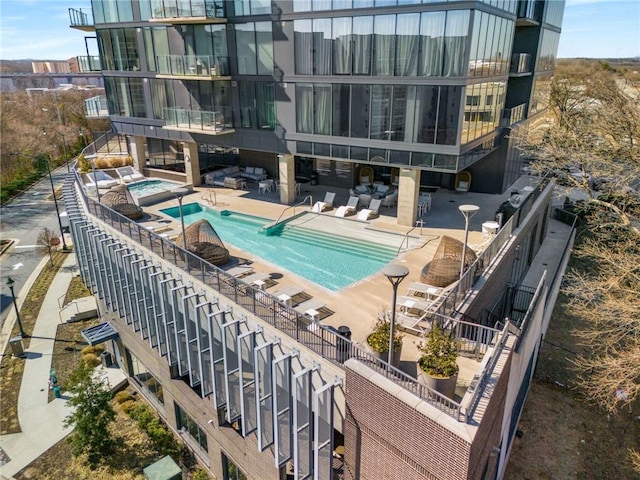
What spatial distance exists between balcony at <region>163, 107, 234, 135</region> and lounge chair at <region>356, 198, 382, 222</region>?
8940 mm

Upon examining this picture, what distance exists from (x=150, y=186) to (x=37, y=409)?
14.4 meters

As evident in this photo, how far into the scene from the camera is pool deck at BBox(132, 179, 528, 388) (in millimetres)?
12797

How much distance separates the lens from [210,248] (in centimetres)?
1630

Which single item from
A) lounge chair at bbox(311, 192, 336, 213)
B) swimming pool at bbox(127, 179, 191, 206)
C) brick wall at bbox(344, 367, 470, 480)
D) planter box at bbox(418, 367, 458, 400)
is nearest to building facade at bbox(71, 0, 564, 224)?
swimming pool at bbox(127, 179, 191, 206)

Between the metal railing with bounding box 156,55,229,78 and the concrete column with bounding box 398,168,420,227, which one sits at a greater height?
the metal railing with bounding box 156,55,229,78

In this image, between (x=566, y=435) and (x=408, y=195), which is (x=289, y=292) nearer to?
(x=408, y=195)

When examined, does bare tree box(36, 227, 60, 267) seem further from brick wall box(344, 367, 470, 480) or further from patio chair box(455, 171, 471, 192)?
brick wall box(344, 367, 470, 480)

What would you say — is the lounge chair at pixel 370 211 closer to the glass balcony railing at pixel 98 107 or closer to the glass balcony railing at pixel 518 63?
the glass balcony railing at pixel 518 63

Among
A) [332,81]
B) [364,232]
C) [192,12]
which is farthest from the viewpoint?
[192,12]

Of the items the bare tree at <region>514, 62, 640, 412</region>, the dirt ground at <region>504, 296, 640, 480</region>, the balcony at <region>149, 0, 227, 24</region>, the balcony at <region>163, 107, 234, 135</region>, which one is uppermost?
the balcony at <region>149, 0, 227, 24</region>

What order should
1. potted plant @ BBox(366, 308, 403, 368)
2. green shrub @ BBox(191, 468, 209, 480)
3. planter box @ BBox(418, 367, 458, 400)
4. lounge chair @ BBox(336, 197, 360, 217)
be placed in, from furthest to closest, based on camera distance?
lounge chair @ BBox(336, 197, 360, 217) < green shrub @ BBox(191, 468, 209, 480) < potted plant @ BBox(366, 308, 403, 368) < planter box @ BBox(418, 367, 458, 400)

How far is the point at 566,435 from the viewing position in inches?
628

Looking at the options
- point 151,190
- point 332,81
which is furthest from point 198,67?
point 151,190

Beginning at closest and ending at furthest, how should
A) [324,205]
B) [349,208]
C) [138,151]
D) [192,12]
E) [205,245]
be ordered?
1. [205,245]
2. [349,208]
3. [324,205]
4. [192,12]
5. [138,151]
